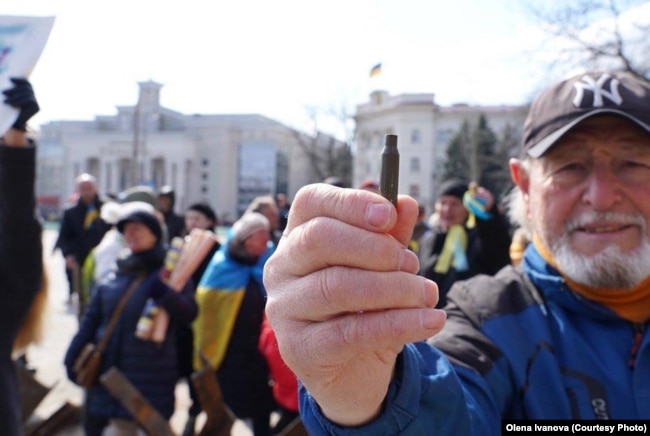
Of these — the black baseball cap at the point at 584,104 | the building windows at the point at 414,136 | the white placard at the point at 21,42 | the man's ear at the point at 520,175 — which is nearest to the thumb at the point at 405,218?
the black baseball cap at the point at 584,104

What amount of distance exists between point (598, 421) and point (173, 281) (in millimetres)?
2934

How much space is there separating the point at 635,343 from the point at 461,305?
49 centimetres

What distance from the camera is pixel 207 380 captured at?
338cm

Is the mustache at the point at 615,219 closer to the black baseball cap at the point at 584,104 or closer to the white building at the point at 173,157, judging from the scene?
the black baseball cap at the point at 584,104

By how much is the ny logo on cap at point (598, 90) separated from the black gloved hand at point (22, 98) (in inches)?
76.6

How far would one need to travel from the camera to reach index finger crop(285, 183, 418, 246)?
0.83 metres

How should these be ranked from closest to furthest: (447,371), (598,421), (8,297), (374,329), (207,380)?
(374,329), (447,371), (598,421), (8,297), (207,380)

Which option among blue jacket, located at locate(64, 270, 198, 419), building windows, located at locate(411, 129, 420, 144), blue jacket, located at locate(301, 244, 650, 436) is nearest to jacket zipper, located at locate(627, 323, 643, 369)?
blue jacket, located at locate(301, 244, 650, 436)

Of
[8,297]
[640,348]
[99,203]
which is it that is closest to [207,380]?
[8,297]

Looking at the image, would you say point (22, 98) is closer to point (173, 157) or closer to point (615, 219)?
point (615, 219)

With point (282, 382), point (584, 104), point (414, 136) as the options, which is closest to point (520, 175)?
point (584, 104)

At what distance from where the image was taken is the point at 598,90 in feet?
5.53

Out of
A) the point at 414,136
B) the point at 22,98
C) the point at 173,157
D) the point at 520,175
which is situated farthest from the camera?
the point at 173,157

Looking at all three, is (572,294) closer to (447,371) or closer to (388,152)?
(447,371)
